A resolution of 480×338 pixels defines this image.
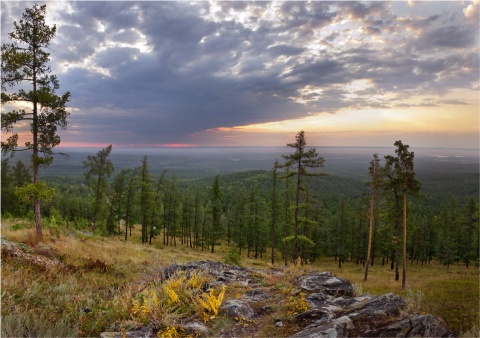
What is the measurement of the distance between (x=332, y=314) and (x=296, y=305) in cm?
91

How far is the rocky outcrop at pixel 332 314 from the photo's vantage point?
205 inches

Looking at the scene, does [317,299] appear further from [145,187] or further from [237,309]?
[145,187]

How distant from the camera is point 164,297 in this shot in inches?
261

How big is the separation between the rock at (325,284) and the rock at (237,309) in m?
2.22

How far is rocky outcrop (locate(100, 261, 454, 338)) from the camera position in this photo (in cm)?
520

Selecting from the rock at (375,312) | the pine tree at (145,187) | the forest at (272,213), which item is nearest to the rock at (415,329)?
the rock at (375,312)

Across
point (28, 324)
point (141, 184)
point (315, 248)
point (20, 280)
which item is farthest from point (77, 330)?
point (315, 248)

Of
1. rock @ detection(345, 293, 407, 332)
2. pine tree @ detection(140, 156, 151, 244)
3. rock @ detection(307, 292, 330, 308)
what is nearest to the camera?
rock @ detection(345, 293, 407, 332)

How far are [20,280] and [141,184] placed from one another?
32.4 meters

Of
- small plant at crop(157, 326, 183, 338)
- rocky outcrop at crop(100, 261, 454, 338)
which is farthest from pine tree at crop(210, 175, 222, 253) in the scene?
small plant at crop(157, 326, 183, 338)

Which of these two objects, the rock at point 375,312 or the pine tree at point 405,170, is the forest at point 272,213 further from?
the rock at point 375,312

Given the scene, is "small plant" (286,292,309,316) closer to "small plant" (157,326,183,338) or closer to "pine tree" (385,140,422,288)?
"small plant" (157,326,183,338)

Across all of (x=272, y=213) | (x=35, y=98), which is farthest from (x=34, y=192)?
(x=272, y=213)

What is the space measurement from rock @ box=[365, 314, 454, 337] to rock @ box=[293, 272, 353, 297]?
7.79ft
